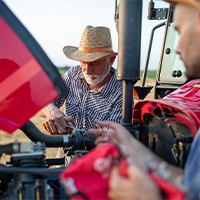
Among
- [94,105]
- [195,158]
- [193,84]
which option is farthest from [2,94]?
[94,105]

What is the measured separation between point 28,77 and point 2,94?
14cm

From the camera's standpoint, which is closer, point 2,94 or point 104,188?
point 104,188

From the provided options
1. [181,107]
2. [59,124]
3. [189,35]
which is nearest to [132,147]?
[181,107]

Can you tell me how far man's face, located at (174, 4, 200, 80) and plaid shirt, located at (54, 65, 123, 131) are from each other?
145cm

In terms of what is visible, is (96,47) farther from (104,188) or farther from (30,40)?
(104,188)

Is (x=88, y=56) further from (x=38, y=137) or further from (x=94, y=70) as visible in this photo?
(x=38, y=137)

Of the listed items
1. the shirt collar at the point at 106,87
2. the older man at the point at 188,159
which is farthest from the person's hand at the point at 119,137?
the shirt collar at the point at 106,87

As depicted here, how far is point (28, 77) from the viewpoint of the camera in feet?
3.97

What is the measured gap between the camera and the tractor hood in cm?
138

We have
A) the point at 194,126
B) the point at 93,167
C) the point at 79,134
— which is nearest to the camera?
the point at 93,167

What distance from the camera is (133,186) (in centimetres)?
85

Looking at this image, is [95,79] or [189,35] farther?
[95,79]

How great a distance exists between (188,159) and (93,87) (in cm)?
194

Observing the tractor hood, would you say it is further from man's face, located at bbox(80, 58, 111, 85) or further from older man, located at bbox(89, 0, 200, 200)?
man's face, located at bbox(80, 58, 111, 85)
